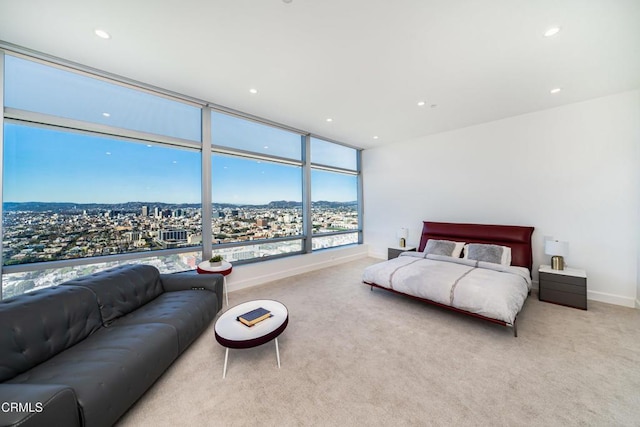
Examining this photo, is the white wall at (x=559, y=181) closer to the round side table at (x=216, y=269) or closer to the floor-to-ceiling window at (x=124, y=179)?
the floor-to-ceiling window at (x=124, y=179)

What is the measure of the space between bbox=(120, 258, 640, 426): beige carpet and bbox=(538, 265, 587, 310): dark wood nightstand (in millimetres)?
192

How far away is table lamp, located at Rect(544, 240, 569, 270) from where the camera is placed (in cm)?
328

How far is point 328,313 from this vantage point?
119 inches

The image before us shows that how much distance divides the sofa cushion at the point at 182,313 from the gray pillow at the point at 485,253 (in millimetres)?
4178

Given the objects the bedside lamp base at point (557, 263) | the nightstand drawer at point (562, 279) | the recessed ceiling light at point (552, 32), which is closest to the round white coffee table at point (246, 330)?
the recessed ceiling light at point (552, 32)

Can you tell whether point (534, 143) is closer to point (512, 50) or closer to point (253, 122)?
point (512, 50)

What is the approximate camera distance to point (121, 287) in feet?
7.46

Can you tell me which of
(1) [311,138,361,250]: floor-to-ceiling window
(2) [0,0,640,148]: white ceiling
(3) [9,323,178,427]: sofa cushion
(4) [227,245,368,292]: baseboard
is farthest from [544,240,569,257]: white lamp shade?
(3) [9,323,178,427]: sofa cushion

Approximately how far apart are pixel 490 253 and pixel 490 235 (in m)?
0.57

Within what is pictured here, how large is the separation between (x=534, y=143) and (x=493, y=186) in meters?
0.92

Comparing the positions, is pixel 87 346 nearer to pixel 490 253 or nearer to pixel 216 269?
pixel 216 269

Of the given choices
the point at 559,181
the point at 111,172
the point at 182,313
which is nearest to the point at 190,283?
the point at 182,313

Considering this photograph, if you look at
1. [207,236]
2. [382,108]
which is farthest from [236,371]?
[382,108]

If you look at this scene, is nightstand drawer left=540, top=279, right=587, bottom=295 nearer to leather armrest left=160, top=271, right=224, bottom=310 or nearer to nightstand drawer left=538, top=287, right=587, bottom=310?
nightstand drawer left=538, top=287, right=587, bottom=310
